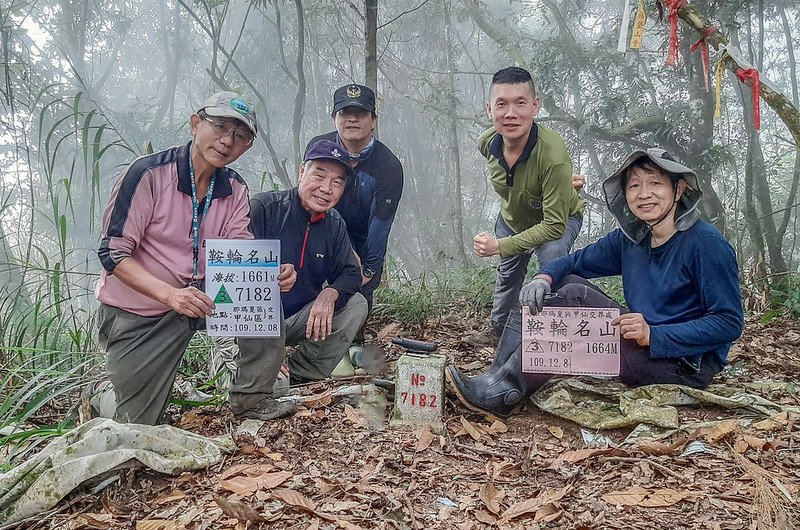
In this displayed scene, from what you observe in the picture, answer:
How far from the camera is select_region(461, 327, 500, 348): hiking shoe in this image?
3.68m

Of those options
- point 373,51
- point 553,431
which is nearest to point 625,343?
point 553,431

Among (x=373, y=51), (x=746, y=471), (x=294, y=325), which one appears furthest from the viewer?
(x=373, y=51)

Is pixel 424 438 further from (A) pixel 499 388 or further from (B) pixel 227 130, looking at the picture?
(B) pixel 227 130

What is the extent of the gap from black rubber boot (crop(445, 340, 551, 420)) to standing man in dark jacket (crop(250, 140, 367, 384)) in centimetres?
71

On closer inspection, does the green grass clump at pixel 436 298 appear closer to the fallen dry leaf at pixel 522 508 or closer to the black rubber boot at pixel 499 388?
the black rubber boot at pixel 499 388

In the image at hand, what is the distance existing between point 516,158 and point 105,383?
7.42ft

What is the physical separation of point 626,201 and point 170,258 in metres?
1.92

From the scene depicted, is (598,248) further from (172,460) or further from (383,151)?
(172,460)

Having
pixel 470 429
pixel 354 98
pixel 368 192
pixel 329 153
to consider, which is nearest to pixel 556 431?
pixel 470 429

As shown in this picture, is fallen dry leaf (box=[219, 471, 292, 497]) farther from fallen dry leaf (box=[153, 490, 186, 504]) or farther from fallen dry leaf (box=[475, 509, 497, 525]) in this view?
fallen dry leaf (box=[475, 509, 497, 525])

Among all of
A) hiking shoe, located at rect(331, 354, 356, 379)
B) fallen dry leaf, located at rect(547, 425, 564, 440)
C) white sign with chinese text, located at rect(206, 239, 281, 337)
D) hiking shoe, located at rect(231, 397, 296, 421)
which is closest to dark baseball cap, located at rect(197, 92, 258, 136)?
white sign with chinese text, located at rect(206, 239, 281, 337)

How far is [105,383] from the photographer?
8.39 ft

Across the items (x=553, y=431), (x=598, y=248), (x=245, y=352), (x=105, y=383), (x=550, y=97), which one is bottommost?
(x=553, y=431)

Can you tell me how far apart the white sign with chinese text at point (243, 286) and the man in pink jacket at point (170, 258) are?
65 millimetres
